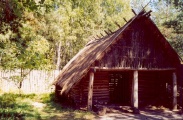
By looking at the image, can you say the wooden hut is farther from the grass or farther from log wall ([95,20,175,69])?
the grass

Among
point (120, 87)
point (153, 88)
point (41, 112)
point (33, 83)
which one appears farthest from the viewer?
point (33, 83)

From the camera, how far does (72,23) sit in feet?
122

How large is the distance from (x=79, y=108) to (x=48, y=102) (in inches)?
149

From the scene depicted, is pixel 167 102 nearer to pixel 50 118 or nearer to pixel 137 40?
pixel 137 40

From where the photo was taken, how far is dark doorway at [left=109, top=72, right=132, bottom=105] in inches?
729

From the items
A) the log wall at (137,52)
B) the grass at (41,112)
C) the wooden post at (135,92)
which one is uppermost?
the log wall at (137,52)

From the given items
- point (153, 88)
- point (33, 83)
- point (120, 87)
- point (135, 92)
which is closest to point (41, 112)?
point (135, 92)

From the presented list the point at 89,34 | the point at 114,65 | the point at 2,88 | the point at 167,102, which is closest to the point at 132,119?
the point at 114,65

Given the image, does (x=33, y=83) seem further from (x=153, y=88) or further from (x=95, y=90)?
(x=153, y=88)

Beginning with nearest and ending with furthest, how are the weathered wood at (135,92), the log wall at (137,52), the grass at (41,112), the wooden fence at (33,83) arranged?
the grass at (41,112), the log wall at (137,52), the weathered wood at (135,92), the wooden fence at (33,83)

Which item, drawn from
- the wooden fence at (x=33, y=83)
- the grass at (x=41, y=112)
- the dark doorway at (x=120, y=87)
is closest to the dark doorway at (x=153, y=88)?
the dark doorway at (x=120, y=87)

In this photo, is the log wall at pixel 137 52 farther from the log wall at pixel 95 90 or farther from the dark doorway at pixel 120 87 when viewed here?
the dark doorway at pixel 120 87

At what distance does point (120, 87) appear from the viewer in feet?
64.4

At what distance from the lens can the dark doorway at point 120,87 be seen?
1851 cm
